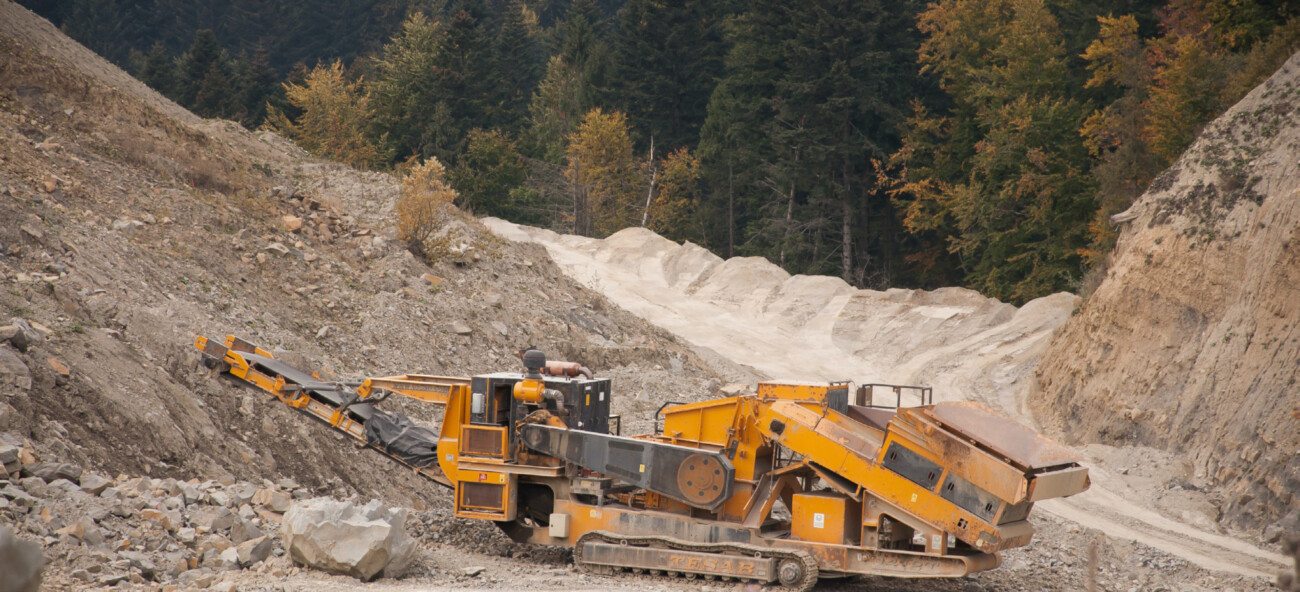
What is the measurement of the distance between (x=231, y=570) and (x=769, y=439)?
509 cm

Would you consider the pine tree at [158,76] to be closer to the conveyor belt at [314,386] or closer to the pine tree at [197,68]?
the pine tree at [197,68]

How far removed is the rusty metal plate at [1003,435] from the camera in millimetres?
8953

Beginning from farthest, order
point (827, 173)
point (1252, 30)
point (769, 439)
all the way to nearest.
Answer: point (827, 173)
point (1252, 30)
point (769, 439)

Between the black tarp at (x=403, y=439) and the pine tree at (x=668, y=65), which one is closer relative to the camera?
the black tarp at (x=403, y=439)

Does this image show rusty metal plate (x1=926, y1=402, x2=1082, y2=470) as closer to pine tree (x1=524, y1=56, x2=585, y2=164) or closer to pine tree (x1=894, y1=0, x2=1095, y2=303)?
pine tree (x1=894, y1=0, x2=1095, y2=303)

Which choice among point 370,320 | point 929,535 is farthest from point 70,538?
point 370,320

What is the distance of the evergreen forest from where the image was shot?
102ft

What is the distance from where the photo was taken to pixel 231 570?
8.71 m

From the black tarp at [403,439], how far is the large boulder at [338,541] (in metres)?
1.88

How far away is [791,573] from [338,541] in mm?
4203

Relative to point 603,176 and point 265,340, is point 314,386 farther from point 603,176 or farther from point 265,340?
point 603,176

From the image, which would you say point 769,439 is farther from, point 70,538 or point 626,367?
point 626,367

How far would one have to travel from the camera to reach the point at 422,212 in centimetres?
2127

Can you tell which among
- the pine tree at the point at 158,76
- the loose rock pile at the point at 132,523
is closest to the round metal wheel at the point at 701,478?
the loose rock pile at the point at 132,523
